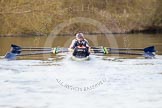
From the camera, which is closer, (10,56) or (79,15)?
(10,56)

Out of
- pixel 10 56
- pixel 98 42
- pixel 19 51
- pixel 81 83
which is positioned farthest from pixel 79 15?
pixel 81 83

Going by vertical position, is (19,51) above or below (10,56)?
above

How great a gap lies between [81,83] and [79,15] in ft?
179

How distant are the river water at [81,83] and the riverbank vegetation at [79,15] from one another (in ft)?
133

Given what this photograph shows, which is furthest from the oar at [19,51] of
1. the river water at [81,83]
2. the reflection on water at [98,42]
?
the reflection on water at [98,42]

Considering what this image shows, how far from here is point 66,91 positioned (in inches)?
834

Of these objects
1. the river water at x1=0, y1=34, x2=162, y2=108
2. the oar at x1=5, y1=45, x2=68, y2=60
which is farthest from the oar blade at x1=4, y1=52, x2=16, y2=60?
the river water at x1=0, y1=34, x2=162, y2=108

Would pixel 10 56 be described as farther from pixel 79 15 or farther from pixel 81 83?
pixel 79 15

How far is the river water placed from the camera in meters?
18.7

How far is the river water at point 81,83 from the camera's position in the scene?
61.5ft

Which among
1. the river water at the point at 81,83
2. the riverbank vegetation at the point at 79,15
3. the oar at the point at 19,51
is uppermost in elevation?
the riverbank vegetation at the point at 79,15

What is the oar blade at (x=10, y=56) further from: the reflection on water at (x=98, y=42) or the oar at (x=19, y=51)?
the reflection on water at (x=98, y=42)

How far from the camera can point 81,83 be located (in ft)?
75.5

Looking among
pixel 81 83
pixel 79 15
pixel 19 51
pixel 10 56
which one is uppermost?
pixel 79 15
